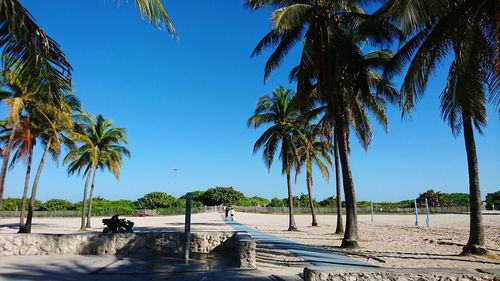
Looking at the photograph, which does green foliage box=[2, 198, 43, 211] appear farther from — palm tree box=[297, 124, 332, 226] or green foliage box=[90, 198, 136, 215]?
palm tree box=[297, 124, 332, 226]

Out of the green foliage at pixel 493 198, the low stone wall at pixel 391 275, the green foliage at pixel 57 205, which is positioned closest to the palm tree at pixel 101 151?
the low stone wall at pixel 391 275

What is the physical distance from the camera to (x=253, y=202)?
3157 inches

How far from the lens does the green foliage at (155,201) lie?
2844 inches

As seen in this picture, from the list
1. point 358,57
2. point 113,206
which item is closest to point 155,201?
point 113,206

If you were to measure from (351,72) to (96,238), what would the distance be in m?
9.43

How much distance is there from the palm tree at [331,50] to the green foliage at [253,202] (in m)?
63.2

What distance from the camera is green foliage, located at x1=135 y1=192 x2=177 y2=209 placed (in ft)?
237

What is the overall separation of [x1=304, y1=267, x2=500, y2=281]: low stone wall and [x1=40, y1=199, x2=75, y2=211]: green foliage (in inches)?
2592

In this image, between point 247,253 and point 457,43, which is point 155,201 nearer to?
point 247,253

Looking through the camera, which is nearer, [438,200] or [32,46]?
[32,46]

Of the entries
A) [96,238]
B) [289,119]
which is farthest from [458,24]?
[289,119]

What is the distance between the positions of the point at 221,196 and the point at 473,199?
2626 inches

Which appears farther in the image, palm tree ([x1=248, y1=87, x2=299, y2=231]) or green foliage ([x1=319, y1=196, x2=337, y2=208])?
green foliage ([x1=319, y1=196, x2=337, y2=208])

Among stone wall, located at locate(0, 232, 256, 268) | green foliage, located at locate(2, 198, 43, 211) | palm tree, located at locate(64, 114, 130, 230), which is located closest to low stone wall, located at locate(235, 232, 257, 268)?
stone wall, located at locate(0, 232, 256, 268)
